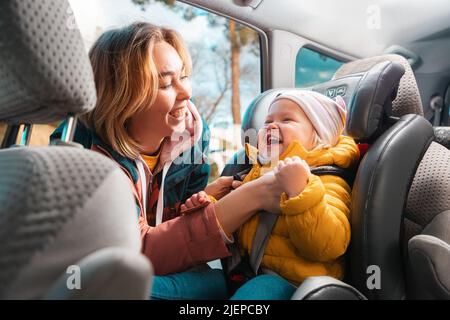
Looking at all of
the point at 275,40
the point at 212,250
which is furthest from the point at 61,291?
the point at 275,40

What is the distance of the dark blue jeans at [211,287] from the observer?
0.95m

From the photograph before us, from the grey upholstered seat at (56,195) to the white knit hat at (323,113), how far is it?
2.21 feet

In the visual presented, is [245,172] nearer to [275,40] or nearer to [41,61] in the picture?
[41,61]

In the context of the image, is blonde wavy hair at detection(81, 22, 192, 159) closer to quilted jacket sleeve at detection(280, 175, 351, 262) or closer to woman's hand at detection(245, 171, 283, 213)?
woman's hand at detection(245, 171, 283, 213)

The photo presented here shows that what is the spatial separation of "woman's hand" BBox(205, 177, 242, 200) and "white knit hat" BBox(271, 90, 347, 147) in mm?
276

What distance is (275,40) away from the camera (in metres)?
2.07

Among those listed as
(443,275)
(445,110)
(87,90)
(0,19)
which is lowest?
(445,110)

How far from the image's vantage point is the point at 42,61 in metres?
0.64

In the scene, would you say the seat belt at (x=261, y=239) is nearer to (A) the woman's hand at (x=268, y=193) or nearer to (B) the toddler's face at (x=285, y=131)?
(A) the woman's hand at (x=268, y=193)

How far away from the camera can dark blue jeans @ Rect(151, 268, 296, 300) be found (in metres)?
0.95

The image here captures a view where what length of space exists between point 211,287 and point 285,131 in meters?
0.47

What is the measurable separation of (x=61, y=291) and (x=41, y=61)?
334 millimetres
